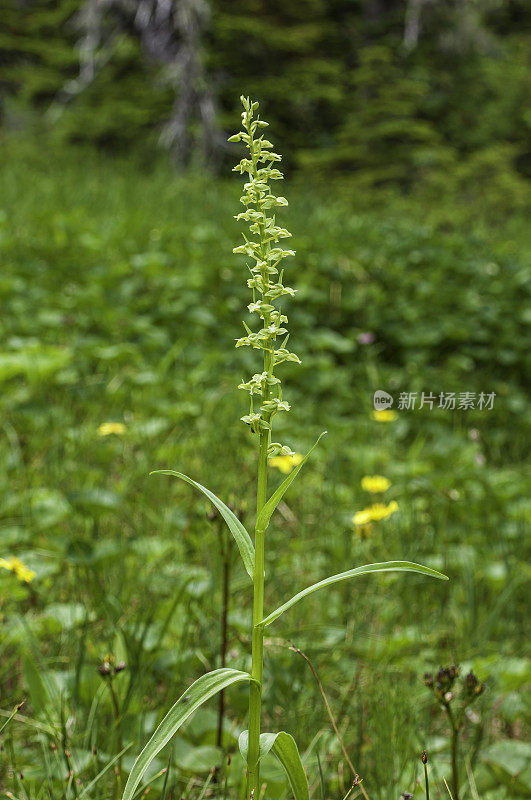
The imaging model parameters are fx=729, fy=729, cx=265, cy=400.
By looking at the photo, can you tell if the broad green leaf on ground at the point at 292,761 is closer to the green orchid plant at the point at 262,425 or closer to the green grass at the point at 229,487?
the green orchid plant at the point at 262,425

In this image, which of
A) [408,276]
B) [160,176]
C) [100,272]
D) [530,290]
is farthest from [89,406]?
[160,176]

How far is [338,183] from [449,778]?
8.46 m

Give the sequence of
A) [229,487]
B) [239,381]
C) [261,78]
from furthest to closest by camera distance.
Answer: [261,78], [239,381], [229,487]

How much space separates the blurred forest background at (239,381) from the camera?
1.18 metres

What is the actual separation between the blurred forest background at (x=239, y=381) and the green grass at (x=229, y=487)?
0.01m

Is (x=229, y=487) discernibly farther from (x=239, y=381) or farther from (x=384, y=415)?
(x=239, y=381)

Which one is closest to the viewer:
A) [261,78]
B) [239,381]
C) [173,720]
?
[173,720]

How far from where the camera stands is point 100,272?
410cm

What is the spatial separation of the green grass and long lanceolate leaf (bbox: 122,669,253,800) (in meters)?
0.33

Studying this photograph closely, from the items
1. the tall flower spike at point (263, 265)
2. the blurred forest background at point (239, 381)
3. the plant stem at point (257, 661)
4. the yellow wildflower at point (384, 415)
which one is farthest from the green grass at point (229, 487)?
the tall flower spike at point (263, 265)

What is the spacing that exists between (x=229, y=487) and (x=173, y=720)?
1490 millimetres

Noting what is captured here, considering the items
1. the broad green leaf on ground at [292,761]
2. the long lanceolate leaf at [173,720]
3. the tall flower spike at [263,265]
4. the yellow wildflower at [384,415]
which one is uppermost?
the tall flower spike at [263,265]

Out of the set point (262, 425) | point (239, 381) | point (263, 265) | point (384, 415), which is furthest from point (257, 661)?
point (239, 381)

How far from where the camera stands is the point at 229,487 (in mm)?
2066
